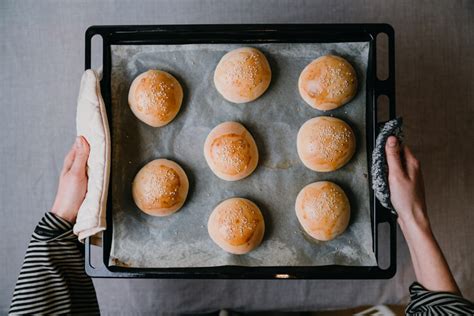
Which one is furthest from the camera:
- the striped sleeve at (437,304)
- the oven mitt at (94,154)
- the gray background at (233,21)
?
the gray background at (233,21)

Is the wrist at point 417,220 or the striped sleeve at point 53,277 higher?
the wrist at point 417,220

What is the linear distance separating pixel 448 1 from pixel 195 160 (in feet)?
2.91

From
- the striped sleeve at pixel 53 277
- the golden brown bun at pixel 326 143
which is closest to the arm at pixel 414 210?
the golden brown bun at pixel 326 143

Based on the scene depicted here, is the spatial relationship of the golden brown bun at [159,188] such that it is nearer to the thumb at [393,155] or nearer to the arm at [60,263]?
the arm at [60,263]

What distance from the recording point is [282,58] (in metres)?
1.11

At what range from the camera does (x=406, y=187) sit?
1010 millimetres

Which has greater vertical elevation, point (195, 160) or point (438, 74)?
point (438, 74)

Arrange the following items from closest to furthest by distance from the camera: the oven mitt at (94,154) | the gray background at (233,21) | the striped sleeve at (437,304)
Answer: the striped sleeve at (437,304) → the oven mitt at (94,154) → the gray background at (233,21)

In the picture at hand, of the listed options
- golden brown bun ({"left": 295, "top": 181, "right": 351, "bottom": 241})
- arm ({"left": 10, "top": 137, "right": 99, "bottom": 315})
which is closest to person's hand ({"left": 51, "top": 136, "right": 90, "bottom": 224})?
arm ({"left": 10, "top": 137, "right": 99, "bottom": 315})

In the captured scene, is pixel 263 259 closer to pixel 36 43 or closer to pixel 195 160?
pixel 195 160

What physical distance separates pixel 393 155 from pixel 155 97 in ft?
1.79

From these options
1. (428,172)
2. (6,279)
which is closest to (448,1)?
(428,172)

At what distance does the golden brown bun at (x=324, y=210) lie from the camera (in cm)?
105

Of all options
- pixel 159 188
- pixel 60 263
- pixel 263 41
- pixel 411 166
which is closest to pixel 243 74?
pixel 263 41
